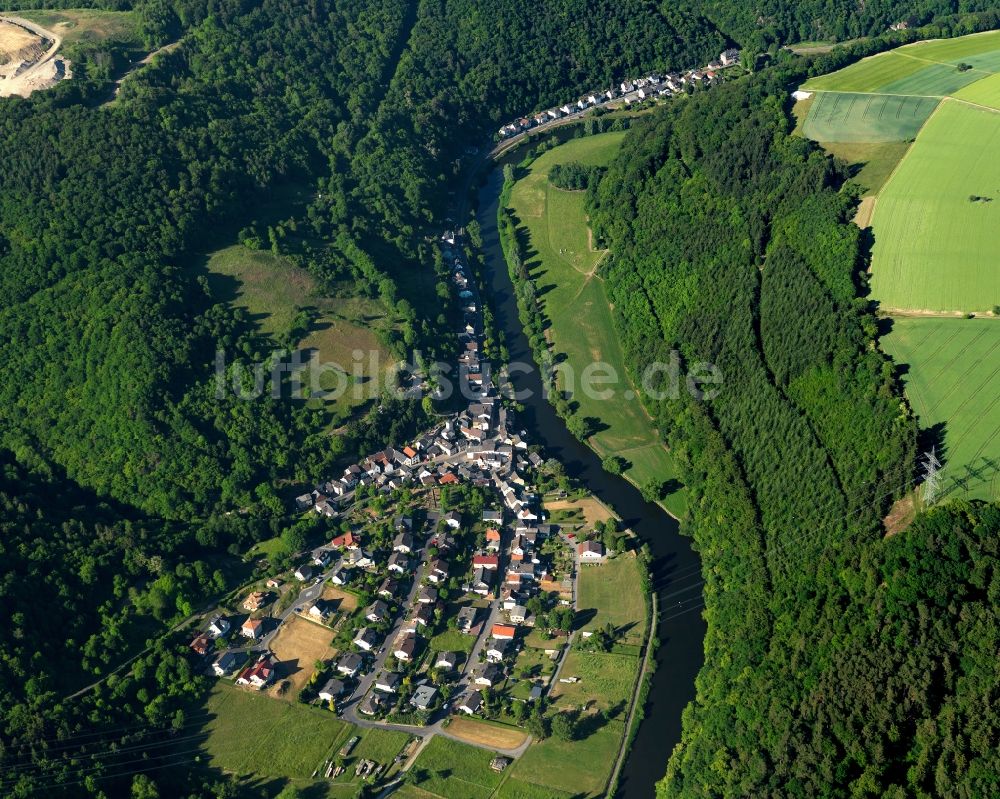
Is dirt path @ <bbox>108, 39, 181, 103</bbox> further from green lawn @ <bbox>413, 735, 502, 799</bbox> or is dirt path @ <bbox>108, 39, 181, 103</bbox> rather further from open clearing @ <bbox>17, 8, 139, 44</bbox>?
green lawn @ <bbox>413, 735, 502, 799</bbox>

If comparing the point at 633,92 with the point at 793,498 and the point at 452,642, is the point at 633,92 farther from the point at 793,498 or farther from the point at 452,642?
the point at 452,642

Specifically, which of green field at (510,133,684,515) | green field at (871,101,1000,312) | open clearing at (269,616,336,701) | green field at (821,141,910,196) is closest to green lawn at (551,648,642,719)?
green field at (510,133,684,515)

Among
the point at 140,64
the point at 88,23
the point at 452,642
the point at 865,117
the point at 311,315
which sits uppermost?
the point at 88,23

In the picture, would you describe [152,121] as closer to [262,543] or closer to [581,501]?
[262,543]

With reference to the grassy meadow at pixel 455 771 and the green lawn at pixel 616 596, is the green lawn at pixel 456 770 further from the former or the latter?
the green lawn at pixel 616 596

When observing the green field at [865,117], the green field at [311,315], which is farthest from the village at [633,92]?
the green field at [311,315]

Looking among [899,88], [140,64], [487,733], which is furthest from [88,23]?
[487,733]
